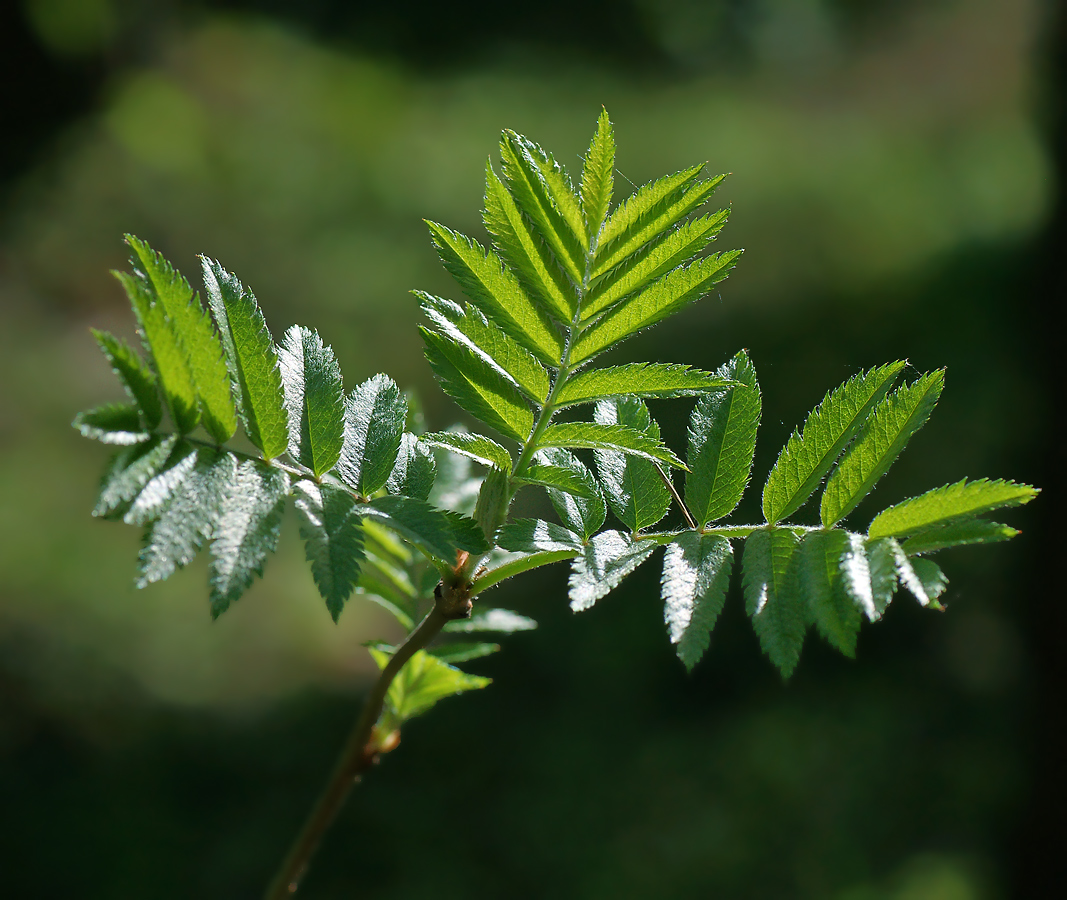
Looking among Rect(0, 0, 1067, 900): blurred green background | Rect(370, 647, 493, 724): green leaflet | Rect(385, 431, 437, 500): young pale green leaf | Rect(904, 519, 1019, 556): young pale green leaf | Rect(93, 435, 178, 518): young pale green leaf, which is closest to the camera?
Rect(93, 435, 178, 518): young pale green leaf

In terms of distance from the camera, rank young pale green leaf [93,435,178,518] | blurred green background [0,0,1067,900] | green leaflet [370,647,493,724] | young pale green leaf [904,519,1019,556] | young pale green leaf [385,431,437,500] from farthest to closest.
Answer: blurred green background [0,0,1067,900] < green leaflet [370,647,493,724] < young pale green leaf [385,431,437,500] < young pale green leaf [904,519,1019,556] < young pale green leaf [93,435,178,518]

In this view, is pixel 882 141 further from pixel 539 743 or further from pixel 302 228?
pixel 539 743

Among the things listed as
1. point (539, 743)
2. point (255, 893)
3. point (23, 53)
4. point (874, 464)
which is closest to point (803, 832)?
point (539, 743)

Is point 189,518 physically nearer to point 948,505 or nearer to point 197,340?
point 197,340

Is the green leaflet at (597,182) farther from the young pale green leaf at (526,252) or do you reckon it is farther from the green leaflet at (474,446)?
the green leaflet at (474,446)

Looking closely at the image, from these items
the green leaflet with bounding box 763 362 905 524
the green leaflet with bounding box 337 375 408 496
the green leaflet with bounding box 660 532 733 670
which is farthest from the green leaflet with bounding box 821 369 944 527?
the green leaflet with bounding box 337 375 408 496

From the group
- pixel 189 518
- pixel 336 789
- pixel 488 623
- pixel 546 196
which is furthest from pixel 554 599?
pixel 189 518

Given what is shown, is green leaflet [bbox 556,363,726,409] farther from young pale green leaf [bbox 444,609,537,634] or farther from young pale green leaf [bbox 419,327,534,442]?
young pale green leaf [bbox 444,609,537,634]

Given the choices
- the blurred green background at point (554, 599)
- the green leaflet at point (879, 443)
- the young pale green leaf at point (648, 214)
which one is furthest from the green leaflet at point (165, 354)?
the blurred green background at point (554, 599)
